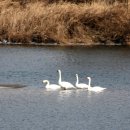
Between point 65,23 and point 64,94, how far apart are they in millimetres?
22403

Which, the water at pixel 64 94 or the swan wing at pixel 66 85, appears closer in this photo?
the water at pixel 64 94

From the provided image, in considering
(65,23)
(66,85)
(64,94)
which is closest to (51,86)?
(66,85)

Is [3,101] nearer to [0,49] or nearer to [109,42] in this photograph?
[0,49]

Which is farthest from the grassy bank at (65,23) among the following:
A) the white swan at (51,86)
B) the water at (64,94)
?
the white swan at (51,86)

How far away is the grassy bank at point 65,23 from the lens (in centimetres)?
4988

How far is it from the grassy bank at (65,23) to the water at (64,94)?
5.55 meters

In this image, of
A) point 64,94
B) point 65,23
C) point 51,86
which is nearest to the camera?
point 64,94

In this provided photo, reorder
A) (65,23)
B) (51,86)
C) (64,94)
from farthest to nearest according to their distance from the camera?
(65,23), (51,86), (64,94)

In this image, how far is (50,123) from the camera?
22.9 metres

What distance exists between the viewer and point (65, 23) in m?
50.7

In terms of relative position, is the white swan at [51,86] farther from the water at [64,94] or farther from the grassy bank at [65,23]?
the grassy bank at [65,23]

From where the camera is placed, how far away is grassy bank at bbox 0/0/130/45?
49.9 m

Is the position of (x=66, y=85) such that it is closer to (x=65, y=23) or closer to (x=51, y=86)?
(x=51, y=86)

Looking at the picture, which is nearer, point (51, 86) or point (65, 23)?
point (51, 86)
